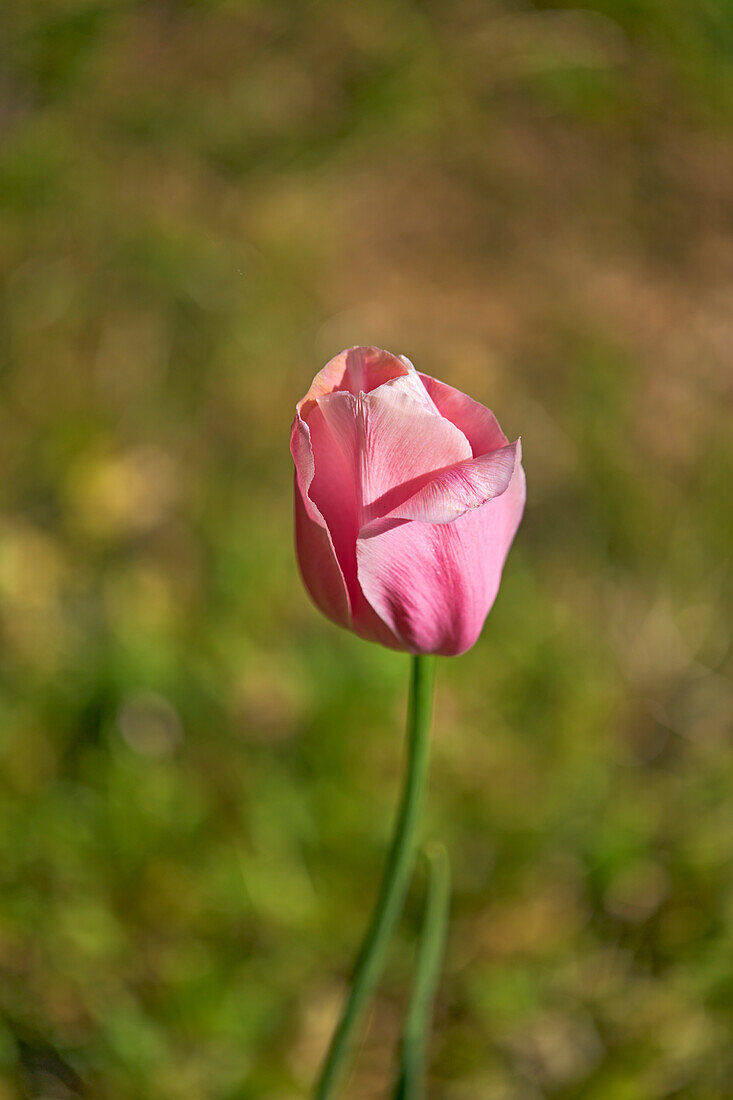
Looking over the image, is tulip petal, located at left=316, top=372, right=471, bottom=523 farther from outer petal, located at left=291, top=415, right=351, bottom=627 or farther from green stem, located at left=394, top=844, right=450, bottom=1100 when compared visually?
green stem, located at left=394, top=844, right=450, bottom=1100

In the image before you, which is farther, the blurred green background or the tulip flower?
the blurred green background

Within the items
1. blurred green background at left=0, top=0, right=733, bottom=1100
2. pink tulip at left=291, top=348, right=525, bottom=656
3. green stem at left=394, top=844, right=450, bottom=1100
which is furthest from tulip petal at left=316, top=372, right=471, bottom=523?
blurred green background at left=0, top=0, right=733, bottom=1100

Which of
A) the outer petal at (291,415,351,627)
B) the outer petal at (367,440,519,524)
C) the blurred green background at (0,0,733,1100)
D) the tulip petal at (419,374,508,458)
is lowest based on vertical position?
the blurred green background at (0,0,733,1100)

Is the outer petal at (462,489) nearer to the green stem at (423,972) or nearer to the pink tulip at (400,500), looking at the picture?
the pink tulip at (400,500)

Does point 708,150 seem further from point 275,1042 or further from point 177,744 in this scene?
point 275,1042

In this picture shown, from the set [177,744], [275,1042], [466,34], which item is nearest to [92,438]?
[177,744]

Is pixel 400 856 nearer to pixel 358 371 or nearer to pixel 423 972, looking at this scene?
pixel 423 972

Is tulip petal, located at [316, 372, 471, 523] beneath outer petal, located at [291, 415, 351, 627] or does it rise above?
above
